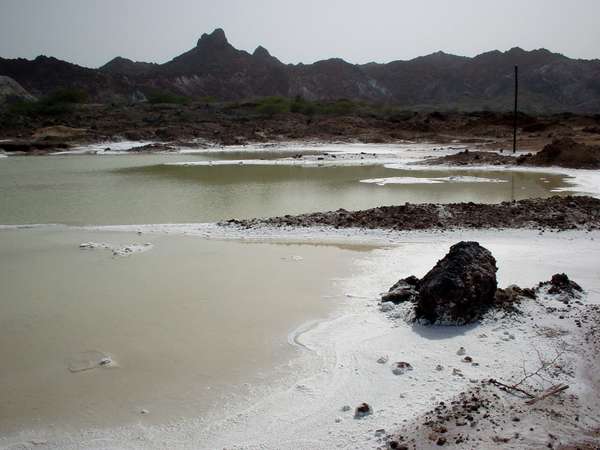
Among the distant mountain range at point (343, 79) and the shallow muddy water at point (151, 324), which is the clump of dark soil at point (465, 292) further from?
the distant mountain range at point (343, 79)

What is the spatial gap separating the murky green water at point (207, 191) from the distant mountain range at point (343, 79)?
70847 mm

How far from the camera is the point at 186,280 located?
7434 millimetres

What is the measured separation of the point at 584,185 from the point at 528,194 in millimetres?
2350

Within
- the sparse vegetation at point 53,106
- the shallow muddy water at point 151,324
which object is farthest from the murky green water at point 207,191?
the sparse vegetation at point 53,106

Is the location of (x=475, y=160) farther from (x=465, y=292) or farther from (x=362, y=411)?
(x=362, y=411)

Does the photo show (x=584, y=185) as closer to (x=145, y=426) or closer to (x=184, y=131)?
(x=145, y=426)

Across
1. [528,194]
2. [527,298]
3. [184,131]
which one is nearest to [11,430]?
[527,298]

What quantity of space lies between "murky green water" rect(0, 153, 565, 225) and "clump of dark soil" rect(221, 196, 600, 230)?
2.01 meters

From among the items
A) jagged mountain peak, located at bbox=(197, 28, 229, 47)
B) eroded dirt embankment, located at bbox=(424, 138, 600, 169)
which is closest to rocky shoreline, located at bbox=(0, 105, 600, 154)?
eroded dirt embankment, located at bbox=(424, 138, 600, 169)

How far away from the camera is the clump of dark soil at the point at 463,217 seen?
10.3m

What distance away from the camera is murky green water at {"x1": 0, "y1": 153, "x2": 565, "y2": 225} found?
13008 millimetres

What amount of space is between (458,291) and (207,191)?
1213 centimetres

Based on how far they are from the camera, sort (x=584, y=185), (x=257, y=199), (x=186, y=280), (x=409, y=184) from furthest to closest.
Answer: (x=409, y=184) → (x=584, y=185) → (x=257, y=199) → (x=186, y=280)

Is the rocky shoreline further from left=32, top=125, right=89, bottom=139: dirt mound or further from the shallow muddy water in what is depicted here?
the shallow muddy water
